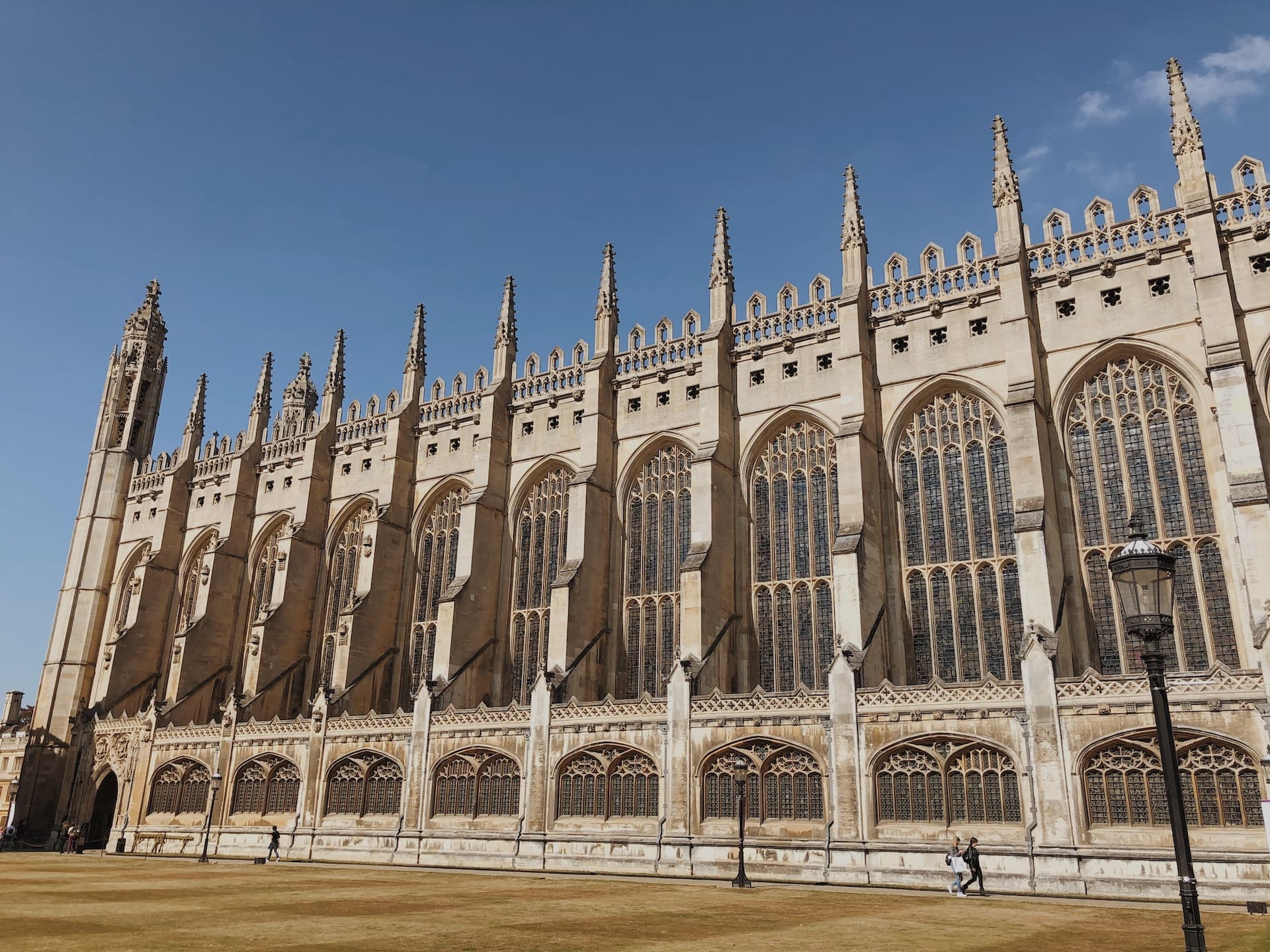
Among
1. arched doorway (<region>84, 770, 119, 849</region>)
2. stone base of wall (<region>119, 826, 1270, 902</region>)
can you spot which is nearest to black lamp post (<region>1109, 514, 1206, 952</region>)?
stone base of wall (<region>119, 826, 1270, 902</region>)

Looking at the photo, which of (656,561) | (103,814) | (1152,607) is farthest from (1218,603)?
(103,814)

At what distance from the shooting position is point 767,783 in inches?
1096

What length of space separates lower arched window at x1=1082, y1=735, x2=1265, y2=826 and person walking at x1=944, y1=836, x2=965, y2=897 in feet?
10.6

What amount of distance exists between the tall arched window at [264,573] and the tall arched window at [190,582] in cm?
295

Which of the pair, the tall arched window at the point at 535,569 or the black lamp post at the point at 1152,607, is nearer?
the black lamp post at the point at 1152,607

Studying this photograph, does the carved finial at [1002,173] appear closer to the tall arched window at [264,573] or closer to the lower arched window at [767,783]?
the lower arched window at [767,783]

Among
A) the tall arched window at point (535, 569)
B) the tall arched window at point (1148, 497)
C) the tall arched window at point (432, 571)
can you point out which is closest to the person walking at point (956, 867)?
Result: the tall arched window at point (1148, 497)

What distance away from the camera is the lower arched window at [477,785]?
31.9 metres

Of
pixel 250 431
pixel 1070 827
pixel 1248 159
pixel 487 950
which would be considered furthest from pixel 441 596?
pixel 1248 159

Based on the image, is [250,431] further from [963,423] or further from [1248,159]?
[1248,159]

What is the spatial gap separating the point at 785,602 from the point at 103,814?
31.4 metres

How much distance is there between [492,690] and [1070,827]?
21.2 metres

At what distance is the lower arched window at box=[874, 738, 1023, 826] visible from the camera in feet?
80.5

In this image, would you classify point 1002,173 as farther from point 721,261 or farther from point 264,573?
point 264,573
